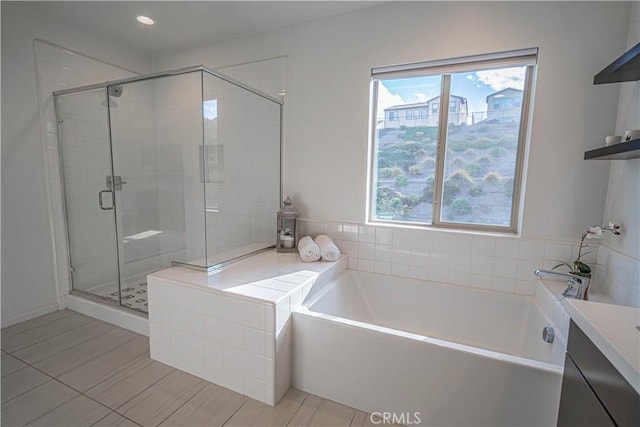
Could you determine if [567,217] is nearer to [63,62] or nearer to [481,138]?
[481,138]

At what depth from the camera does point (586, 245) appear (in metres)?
1.83

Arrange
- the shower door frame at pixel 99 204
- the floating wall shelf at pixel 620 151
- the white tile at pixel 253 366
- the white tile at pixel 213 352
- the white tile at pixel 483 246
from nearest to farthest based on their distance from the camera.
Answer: the floating wall shelf at pixel 620 151 → the white tile at pixel 253 366 → the white tile at pixel 213 352 → the white tile at pixel 483 246 → the shower door frame at pixel 99 204

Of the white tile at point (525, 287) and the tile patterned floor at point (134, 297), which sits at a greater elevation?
the white tile at point (525, 287)

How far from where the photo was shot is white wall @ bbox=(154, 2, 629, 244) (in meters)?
1.76

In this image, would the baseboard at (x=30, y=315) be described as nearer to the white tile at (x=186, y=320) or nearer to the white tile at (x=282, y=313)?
the white tile at (x=186, y=320)

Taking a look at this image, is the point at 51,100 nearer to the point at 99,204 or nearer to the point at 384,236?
the point at 99,204

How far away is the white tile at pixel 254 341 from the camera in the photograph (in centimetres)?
158

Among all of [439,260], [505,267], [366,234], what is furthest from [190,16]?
[505,267]

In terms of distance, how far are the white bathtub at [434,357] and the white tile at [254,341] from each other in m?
0.22

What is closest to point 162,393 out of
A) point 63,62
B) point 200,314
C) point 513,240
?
point 200,314

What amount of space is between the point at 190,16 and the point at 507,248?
3.01 meters

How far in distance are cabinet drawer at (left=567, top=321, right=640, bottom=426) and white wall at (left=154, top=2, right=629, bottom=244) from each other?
1.22 meters

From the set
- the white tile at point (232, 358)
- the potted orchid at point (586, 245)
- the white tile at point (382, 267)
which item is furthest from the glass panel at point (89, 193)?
the potted orchid at point (586, 245)

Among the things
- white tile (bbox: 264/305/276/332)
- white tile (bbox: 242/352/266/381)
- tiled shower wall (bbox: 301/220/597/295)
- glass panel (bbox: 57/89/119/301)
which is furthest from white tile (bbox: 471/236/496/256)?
glass panel (bbox: 57/89/119/301)
